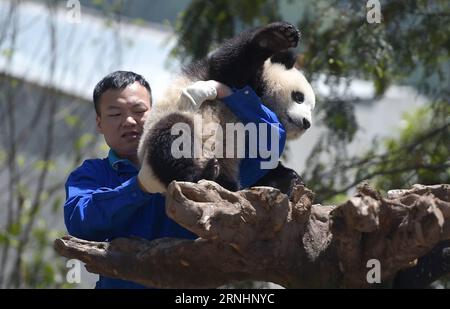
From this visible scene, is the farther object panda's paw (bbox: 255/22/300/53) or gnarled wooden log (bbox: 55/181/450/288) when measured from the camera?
panda's paw (bbox: 255/22/300/53)

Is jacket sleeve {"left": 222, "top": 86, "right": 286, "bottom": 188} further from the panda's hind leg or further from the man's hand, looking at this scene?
the panda's hind leg

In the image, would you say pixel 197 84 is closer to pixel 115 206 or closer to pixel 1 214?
pixel 115 206

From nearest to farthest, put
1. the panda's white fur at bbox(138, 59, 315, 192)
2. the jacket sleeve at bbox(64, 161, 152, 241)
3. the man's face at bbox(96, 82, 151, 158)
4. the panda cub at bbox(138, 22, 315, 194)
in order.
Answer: the jacket sleeve at bbox(64, 161, 152, 241), the panda cub at bbox(138, 22, 315, 194), the panda's white fur at bbox(138, 59, 315, 192), the man's face at bbox(96, 82, 151, 158)

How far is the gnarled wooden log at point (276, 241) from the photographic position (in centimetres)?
235

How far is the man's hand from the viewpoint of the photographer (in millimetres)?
2984

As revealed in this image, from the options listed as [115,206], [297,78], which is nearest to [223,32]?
[297,78]

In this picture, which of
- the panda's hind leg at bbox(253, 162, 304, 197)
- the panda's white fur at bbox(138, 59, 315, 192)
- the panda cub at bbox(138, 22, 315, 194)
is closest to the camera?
the panda cub at bbox(138, 22, 315, 194)

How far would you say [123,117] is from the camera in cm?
312

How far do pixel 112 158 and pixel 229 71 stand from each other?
53 centimetres

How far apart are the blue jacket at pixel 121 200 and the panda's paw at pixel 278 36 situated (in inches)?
9.7

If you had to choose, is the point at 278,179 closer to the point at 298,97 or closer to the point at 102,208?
the point at 298,97

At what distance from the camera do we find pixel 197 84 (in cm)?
304

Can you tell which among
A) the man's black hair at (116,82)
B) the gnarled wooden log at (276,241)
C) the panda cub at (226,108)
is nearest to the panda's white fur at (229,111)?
the panda cub at (226,108)

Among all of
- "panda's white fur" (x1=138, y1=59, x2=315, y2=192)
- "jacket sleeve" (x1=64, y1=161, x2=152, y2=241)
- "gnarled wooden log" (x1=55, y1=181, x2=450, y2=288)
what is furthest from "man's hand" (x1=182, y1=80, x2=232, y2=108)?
"gnarled wooden log" (x1=55, y1=181, x2=450, y2=288)
